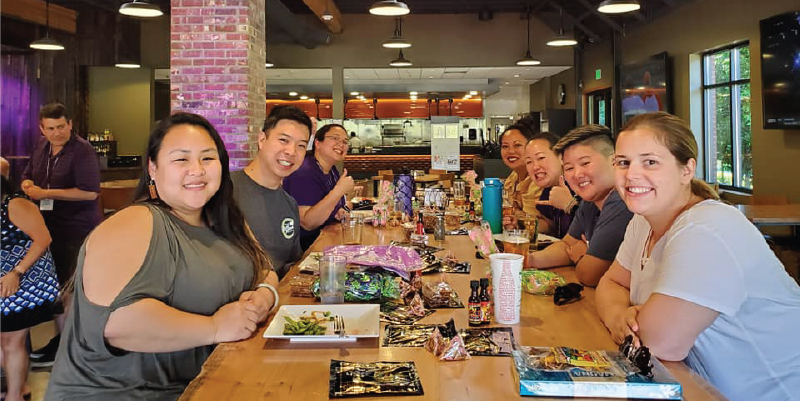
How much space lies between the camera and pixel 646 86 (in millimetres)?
10156

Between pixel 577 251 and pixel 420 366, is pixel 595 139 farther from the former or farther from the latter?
pixel 420 366

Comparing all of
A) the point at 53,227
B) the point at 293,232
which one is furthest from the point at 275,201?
the point at 53,227

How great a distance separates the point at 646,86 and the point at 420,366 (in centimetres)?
986

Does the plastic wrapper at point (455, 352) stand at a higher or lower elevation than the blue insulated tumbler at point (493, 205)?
lower

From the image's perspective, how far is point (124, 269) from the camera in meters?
1.67

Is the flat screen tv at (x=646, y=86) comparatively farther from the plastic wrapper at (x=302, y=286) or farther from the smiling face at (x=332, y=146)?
the plastic wrapper at (x=302, y=286)

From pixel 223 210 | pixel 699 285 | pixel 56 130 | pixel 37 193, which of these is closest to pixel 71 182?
pixel 37 193

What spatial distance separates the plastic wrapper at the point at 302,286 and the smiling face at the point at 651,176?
1120mm

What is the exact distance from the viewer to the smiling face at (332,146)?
4.89 meters

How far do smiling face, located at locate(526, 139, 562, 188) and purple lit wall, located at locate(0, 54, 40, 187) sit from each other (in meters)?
10.00

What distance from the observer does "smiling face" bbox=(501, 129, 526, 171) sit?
5.34 meters

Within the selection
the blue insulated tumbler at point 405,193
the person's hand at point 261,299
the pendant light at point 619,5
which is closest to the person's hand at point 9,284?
the person's hand at point 261,299

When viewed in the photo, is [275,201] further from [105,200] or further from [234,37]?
[105,200]

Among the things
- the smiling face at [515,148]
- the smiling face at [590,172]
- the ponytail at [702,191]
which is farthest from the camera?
the smiling face at [515,148]
